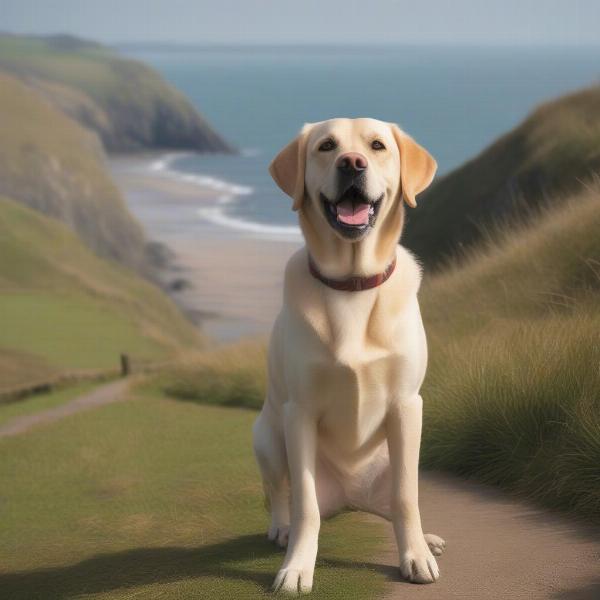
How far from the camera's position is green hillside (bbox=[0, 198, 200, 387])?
21.5 m

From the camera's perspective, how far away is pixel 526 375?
23.4 feet

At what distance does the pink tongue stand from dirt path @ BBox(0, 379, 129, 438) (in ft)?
23.7

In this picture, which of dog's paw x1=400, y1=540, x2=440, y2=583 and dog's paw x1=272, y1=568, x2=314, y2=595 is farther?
dog's paw x1=400, y1=540, x2=440, y2=583

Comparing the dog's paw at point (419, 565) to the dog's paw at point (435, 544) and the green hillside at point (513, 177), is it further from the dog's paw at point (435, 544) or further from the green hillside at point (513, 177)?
the green hillside at point (513, 177)

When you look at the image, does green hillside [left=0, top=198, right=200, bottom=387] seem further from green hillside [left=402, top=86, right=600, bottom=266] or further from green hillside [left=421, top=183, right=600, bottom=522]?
green hillside [left=421, top=183, right=600, bottom=522]

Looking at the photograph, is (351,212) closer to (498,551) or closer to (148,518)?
(498,551)

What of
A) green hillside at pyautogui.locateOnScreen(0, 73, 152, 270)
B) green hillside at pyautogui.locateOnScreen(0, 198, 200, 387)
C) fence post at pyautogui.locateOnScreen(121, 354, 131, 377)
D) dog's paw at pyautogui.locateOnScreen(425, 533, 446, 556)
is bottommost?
green hillside at pyautogui.locateOnScreen(0, 73, 152, 270)

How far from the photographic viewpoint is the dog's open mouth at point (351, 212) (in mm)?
4789

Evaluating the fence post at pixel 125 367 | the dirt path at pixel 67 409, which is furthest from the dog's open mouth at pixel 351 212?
the fence post at pixel 125 367

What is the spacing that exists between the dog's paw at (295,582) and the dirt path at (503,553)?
1.14ft

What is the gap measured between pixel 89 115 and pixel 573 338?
166977 mm

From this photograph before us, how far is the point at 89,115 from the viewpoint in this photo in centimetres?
16925

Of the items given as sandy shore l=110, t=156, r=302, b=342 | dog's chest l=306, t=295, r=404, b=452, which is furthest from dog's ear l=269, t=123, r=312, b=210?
sandy shore l=110, t=156, r=302, b=342

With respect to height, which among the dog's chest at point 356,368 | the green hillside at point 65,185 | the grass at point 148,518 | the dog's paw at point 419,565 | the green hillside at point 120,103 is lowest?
the green hillside at point 120,103
